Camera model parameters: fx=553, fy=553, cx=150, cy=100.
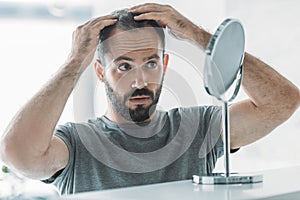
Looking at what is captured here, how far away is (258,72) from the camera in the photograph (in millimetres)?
1247

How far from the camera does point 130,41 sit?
47.1 inches

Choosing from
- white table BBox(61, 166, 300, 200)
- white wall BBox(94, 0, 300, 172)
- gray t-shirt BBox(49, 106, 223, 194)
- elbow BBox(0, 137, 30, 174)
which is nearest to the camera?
white table BBox(61, 166, 300, 200)

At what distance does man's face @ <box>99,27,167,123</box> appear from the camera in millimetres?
1183

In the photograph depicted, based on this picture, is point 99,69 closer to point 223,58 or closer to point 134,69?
point 134,69

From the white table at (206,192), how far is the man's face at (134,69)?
0.51 m

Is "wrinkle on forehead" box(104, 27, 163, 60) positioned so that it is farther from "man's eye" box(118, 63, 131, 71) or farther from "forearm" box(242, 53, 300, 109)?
"forearm" box(242, 53, 300, 109)

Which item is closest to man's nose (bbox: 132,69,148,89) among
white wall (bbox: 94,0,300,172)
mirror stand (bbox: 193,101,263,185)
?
mirror stand (bbox: 193,101,263,185)

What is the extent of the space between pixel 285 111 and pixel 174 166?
29 centimetres

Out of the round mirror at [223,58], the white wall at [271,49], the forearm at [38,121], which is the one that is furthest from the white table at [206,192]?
the white wall at [271,49]

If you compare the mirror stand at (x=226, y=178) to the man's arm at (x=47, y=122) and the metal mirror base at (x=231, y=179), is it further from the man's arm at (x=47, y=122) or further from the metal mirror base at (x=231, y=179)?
the man's arm at (x=47, y=122)

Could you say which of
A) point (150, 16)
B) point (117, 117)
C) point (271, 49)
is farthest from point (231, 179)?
point (271, 49)

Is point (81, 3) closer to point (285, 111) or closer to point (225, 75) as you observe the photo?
point (285, 111)

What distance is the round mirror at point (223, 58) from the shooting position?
2.11ft

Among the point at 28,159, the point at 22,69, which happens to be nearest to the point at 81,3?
the point at 22,69
